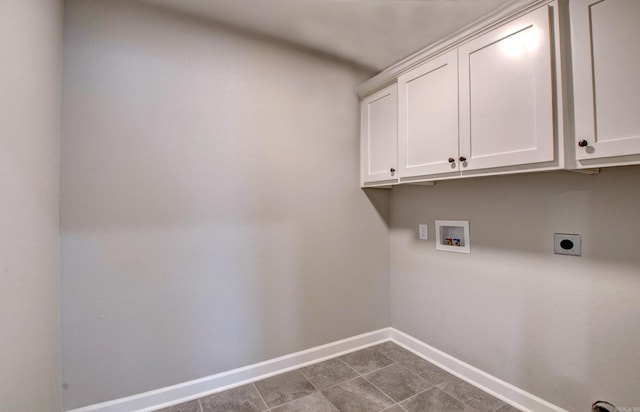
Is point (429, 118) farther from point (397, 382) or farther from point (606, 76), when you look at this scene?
point (397, 382)

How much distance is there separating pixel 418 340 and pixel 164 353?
187 cm

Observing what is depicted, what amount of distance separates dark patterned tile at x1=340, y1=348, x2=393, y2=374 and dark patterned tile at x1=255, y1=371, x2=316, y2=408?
16.0 inches

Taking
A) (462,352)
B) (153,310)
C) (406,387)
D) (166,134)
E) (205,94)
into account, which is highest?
(205,94)

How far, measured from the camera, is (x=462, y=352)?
2010mm

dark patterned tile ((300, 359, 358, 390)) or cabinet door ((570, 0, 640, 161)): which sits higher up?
cabinet door ((570, 0, 640, 161))

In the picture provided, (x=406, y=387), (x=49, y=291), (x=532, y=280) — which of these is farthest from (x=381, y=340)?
(x=49, y=291)

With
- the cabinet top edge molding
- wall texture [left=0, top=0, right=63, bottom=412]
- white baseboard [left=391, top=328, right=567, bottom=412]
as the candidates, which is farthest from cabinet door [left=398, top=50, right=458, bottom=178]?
wall texture [left=0, top=0, right=63, bottom=412]

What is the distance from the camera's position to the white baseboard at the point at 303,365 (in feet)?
5.40

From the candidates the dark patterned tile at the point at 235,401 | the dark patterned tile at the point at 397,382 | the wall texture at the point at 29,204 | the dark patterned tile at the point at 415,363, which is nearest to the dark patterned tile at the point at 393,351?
the dark patterned tile at the point at 415,363

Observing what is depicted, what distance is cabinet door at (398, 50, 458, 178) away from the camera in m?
1.71

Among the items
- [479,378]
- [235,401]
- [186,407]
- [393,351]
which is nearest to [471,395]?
[479,378]

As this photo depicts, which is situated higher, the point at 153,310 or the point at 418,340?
the point at 153,310

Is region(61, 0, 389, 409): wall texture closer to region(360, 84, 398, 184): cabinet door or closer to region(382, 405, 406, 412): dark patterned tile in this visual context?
region(360, 84, 398, 184): cabinet door

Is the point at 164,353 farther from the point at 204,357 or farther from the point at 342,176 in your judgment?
the point at 342,176
